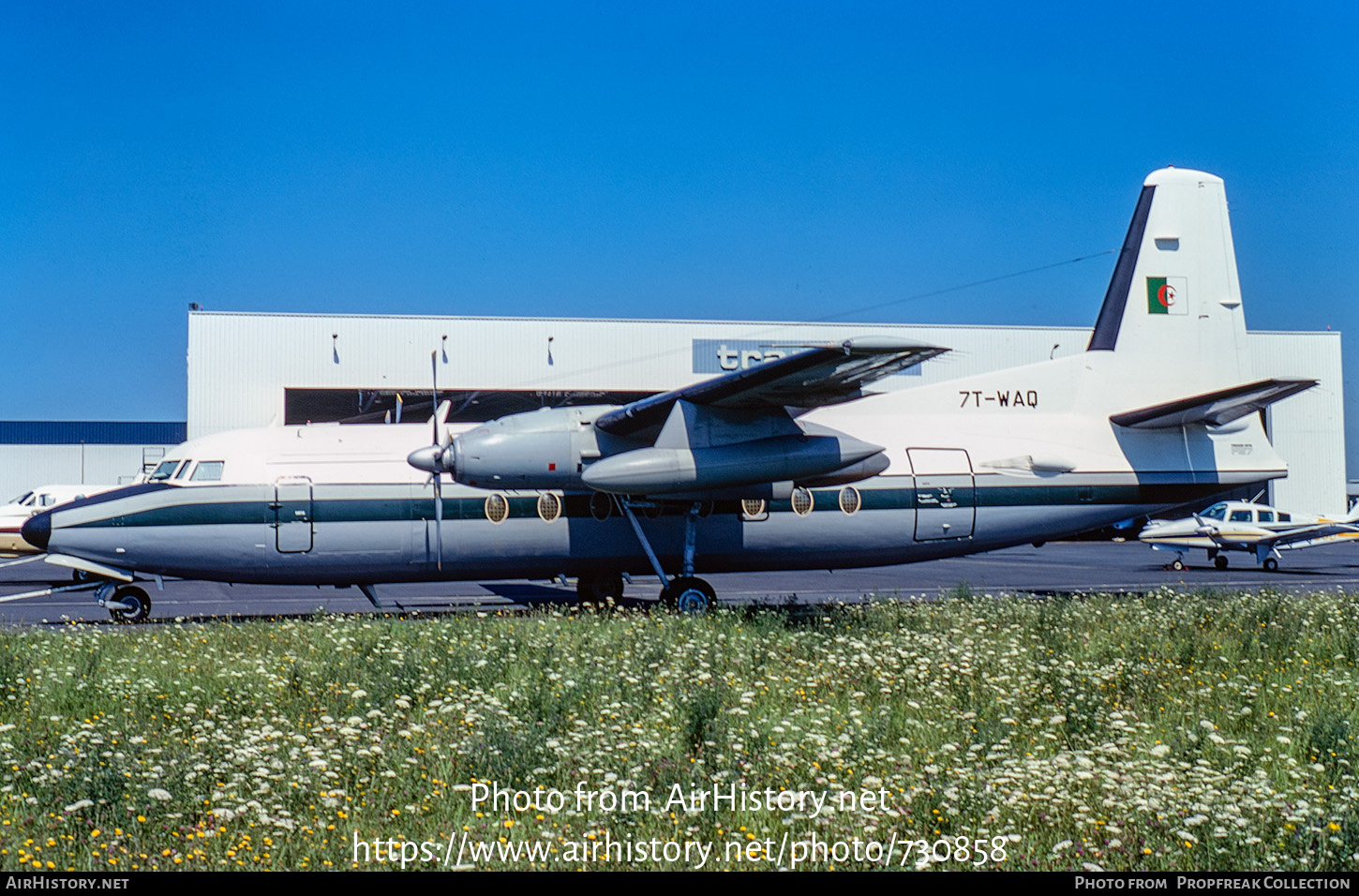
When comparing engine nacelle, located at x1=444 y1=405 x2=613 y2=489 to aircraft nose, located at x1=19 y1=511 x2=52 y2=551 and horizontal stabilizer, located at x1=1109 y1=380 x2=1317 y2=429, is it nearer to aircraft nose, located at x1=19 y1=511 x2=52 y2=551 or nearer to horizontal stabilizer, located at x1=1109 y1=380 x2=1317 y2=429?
aircraft nose, located at x1=19 y1=511 x2=52 y2=551

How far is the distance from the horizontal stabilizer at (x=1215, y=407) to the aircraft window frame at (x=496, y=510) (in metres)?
10.6

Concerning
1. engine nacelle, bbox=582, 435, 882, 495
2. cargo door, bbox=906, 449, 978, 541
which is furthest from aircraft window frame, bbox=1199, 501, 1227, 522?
engine nacelle, bbox=582, 435, 882, 495

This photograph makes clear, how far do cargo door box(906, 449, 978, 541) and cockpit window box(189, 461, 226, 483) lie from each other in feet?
36.6

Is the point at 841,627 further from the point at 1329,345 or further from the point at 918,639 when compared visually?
the point at 1329,345

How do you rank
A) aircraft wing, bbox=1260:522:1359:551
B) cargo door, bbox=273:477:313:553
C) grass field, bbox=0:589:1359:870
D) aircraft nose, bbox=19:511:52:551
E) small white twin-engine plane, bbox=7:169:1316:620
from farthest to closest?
aircraft wing, bbox=1260:522:1359:551, cargo door, bbox=273:477:313:553, aircraft nose, bbox=19:511:52:551, small white twin-engine plane, bbox=7:169:1316:620, grass field, bbox=0:589:1359:870

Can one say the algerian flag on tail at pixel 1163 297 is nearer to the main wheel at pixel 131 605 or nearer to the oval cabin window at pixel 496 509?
the oval cabin window at pixel 496 509

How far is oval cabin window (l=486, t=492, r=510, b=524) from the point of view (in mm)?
16812

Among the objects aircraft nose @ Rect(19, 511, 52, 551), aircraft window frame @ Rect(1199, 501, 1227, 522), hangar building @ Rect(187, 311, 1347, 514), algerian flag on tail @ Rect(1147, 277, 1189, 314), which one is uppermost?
hangar building @ Rect(187, 311, 1347, 514)

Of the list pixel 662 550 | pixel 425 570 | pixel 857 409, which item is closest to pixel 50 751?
pixel 425 570

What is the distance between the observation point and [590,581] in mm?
18672

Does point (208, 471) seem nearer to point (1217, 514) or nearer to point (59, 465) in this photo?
point (1217, 514)

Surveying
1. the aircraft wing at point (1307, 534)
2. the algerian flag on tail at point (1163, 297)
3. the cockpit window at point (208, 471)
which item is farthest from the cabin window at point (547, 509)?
the aircraft wing at point (1307, 534)

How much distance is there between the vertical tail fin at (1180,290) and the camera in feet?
62.4

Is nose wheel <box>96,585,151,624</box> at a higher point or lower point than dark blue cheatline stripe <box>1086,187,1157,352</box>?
lower
